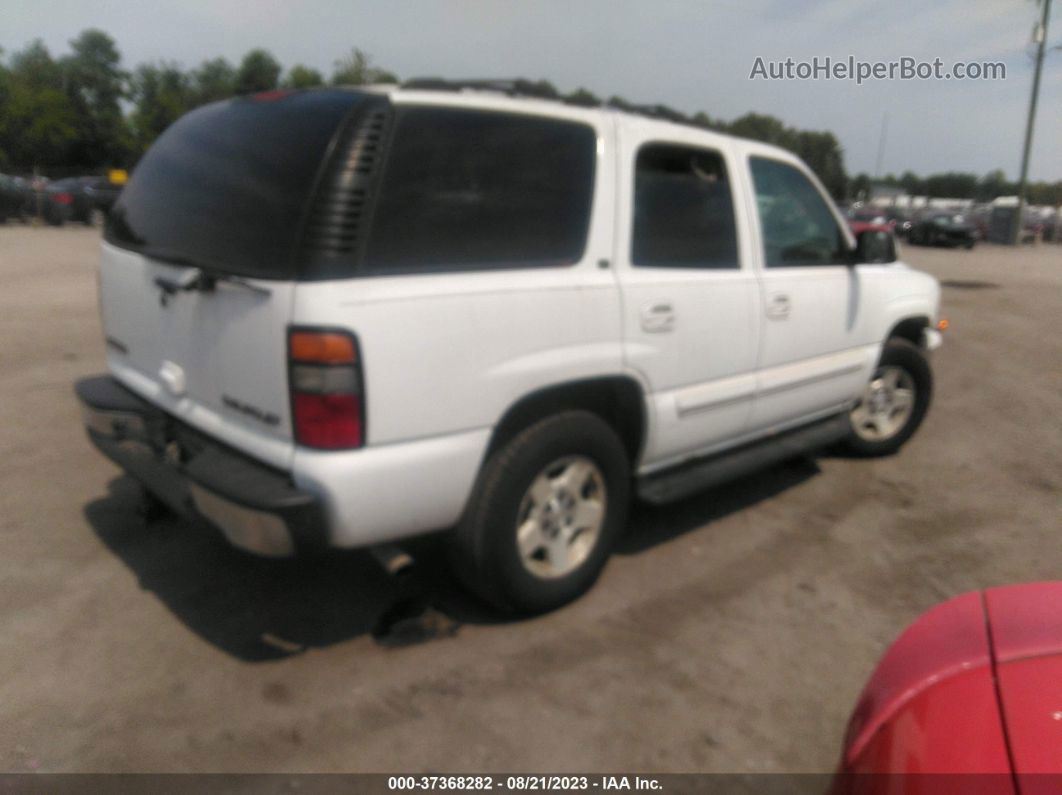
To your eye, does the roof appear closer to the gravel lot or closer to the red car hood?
the gravel lot

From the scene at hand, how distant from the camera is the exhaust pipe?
115 inches

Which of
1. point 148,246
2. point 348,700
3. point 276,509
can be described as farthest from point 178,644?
point 148,246

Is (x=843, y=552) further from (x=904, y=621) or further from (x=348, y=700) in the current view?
(x=348, y=700)

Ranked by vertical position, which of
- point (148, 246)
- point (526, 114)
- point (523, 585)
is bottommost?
point (523, 585)

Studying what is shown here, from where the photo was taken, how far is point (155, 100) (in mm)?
60500

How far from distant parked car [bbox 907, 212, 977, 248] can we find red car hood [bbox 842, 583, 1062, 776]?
107ft

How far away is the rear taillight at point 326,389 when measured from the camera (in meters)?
2.63

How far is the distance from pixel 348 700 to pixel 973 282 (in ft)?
56.8

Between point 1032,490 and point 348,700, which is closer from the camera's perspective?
point 348,700

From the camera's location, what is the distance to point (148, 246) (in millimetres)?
3373

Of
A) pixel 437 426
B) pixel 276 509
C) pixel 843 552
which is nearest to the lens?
pixel 276 509

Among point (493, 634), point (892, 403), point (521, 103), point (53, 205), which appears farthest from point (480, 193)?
point (53, 205)

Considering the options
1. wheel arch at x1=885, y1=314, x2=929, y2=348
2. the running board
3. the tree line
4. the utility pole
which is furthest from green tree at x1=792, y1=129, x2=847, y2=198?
the running board

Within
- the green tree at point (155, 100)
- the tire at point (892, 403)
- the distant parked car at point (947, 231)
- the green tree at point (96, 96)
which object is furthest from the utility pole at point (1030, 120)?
the green tree at point (96, 96)
